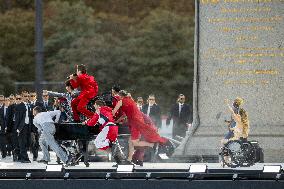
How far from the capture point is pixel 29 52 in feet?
266

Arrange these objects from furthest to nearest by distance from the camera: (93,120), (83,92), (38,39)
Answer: (38,39)
(83,92)
(93,120)

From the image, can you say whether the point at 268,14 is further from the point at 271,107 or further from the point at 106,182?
the point at 106,182

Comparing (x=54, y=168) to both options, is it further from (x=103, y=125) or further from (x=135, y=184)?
(x=103, y=125)

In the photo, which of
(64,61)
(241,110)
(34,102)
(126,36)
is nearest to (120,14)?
(126,36)

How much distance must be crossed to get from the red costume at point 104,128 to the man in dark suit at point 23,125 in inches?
248

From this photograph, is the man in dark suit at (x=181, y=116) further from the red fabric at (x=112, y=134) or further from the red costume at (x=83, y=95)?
the red fabric at (x=112, y=134)

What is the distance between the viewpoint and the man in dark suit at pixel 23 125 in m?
29.3

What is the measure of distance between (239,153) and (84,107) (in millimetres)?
2864

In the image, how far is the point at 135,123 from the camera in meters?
24.7

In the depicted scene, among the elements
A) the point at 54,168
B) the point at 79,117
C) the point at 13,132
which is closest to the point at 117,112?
the point at 79,117

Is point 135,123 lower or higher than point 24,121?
higher

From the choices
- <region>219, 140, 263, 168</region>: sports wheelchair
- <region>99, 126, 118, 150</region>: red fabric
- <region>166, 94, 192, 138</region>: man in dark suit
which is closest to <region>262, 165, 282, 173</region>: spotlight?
<region>219, 140, 263, 168</region>: sports wheelchair

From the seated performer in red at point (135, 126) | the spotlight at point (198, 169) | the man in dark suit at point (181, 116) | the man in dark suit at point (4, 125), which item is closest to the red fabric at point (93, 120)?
the seated performer in red at point (135, 126)

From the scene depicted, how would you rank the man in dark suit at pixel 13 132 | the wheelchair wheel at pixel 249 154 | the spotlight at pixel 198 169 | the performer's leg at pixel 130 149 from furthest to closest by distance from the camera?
the man in dark suit at pixel 13 132, the performer's leg at pixel 130 149, the wheelchair wheel at pixel 249 154, the spotlight at pixel 198 169
